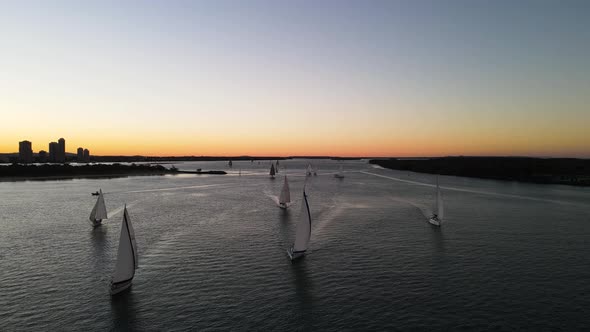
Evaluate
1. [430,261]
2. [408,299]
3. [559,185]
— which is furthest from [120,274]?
[559,185]

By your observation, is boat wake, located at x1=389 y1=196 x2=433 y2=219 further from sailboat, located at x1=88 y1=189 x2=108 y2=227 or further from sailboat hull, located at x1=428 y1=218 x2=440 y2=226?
sailboat, located at x1=88 y1=189 x2=108 y2=227

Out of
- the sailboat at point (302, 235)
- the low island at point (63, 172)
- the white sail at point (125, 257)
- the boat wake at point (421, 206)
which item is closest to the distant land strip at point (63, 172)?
the low island at point (63, 172)

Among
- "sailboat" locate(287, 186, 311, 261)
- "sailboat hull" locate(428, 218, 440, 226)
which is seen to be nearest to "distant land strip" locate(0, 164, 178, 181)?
"sailboat" locate(287, 186, 311, 261)

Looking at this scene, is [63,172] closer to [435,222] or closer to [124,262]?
[124,262]

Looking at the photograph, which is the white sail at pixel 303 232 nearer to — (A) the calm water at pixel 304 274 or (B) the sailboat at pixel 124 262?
(A) the calm water at pixel 304 274

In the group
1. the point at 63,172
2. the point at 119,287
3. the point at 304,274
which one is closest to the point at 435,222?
the point at 304,274

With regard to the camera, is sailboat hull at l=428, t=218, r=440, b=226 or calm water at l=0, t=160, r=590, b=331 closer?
calm water at l=0, t=160, r=590, b=331
